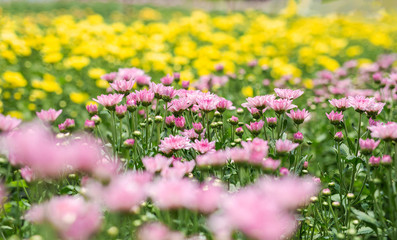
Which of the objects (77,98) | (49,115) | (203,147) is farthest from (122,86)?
(77,98)

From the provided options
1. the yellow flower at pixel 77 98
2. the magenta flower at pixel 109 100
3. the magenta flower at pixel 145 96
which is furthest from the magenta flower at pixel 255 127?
the yellow flower at pixel 77 98

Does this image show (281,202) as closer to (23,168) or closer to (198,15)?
(23,168)

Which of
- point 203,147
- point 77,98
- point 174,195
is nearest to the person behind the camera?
point 174,195

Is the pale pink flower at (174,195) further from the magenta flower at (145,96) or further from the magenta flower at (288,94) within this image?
the magenta flower at (288,94)

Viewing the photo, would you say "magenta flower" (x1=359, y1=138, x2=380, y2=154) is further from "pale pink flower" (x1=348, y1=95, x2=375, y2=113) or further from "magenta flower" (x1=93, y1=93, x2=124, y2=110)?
"magenta flower" (x1=93, y1=93, x2=124, y2=110)

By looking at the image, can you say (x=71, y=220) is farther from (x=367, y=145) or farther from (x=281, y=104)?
(x=367, y=145)

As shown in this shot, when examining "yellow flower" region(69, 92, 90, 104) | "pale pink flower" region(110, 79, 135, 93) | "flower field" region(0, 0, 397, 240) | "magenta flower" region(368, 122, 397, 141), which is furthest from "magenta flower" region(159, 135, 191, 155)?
"yellow flower" region(69, 92, 90, 104)

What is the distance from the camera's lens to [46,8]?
16531 millimetres

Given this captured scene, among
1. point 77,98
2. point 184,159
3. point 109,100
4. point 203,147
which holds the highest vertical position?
point 109,100

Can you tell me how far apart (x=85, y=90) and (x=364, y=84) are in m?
2.85

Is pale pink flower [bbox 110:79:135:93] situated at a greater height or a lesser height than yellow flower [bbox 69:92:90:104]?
greater

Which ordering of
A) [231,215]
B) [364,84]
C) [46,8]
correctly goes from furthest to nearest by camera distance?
[46,8], [364,84], [231,215]

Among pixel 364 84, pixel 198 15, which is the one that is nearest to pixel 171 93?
pixel 364 84

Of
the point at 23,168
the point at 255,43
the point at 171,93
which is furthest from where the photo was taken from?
the point at 255,43
